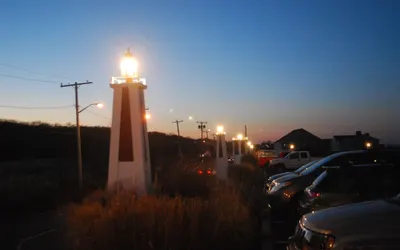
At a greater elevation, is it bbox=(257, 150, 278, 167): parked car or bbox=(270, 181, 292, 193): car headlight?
bbox=(257, 150, 278, 167): parked car

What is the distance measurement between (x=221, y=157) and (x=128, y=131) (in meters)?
12.7

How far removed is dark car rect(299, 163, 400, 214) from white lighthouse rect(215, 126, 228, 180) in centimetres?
1262

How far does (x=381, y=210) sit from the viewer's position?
4699 millimetres

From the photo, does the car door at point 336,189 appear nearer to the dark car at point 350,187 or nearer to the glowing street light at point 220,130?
the dark car at point 350,187

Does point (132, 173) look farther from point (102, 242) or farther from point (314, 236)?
point (314, 236)

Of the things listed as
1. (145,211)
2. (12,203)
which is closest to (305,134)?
(12,203)

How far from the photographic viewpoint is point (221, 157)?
26641mm

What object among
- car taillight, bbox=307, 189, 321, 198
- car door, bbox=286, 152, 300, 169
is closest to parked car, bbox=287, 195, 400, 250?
car taillight, bbox=307, 189, 321, 198

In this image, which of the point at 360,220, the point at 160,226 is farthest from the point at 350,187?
the point at 360,220

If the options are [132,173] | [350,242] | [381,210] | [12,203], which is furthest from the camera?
[12,203]

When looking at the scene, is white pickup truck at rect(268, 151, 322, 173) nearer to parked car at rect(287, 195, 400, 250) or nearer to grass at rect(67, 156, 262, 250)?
grass at rect(67, 156, 262, 250)

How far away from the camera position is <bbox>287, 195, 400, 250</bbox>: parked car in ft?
13.9

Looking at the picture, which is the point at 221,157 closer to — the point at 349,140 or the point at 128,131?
the point at 128,131

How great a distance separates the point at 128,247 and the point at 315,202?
4.07 meters
